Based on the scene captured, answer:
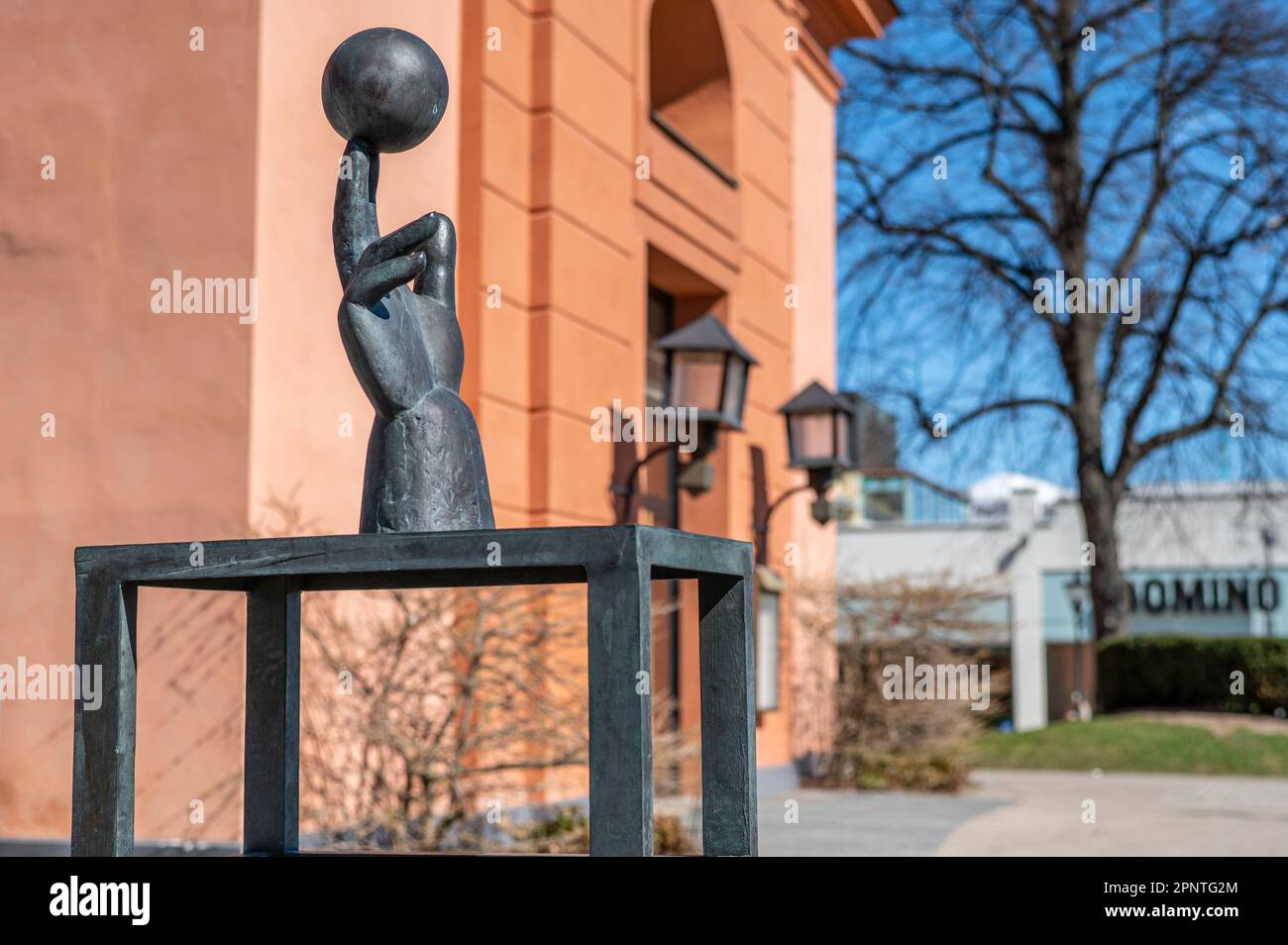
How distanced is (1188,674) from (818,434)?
17084mm

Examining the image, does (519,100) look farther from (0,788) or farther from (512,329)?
(0,788)

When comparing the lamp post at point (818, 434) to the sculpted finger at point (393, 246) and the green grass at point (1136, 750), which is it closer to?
the green grass at point (1136, 750)

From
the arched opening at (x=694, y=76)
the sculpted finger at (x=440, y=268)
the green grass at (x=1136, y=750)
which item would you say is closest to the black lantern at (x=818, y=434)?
the arched opening at (x=694, y=76)

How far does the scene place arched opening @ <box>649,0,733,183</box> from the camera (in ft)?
41.6

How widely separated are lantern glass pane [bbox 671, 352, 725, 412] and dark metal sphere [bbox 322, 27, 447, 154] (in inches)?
237

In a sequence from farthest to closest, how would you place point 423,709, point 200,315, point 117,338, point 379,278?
point 423,709 → point 117,338 → point 200,315 → point 379,278

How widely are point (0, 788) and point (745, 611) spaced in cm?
581

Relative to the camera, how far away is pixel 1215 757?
58.8 feet

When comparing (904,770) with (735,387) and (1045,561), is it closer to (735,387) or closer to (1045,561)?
(735,387)

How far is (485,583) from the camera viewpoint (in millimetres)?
2557

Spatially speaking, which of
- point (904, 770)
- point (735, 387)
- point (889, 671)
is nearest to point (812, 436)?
point (735, 387)

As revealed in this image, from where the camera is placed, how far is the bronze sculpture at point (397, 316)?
2.52m

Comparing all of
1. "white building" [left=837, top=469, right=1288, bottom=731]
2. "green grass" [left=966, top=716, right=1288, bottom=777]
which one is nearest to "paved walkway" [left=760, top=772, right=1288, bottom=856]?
"green grass" [left=966, top=716, right=1288, bottom=777]
